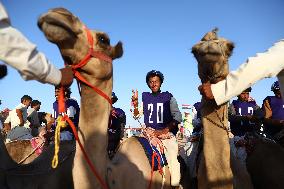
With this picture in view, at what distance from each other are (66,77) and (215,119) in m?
1.91

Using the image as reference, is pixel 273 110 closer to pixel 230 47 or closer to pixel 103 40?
pixel 230 47

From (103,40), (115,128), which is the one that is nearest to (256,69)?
(103,40)

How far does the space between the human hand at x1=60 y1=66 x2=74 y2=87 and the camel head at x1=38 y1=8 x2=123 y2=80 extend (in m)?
0.16

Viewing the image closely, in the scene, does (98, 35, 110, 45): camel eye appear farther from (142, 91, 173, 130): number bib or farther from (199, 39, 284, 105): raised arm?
(142, 91, 173, 130): number bib

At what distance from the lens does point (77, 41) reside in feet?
11.6

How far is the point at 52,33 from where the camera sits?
319cm

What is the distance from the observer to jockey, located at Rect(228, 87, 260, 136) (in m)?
6.58

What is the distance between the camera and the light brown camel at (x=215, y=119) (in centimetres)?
412

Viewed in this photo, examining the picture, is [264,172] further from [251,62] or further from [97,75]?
[97,75]

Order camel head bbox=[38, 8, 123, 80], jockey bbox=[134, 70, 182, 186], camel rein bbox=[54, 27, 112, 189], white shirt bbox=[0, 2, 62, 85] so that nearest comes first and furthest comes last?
1. white shirt bbox=[0, 2, 62, 85]
2. camel head bbox=[38, 8, 123, 80]
3. camel rein bbox=[54, 27, 112, 189]
4. jockey bbox=[134, 70, 182, 186]

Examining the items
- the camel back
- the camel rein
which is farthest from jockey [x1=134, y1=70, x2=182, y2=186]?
the camel rein

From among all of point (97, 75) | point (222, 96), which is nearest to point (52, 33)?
point (97, 75)

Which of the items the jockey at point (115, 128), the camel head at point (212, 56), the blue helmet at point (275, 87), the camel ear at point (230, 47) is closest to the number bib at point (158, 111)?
the jockey at point (115, 128)

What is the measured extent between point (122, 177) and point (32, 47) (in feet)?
6.44
